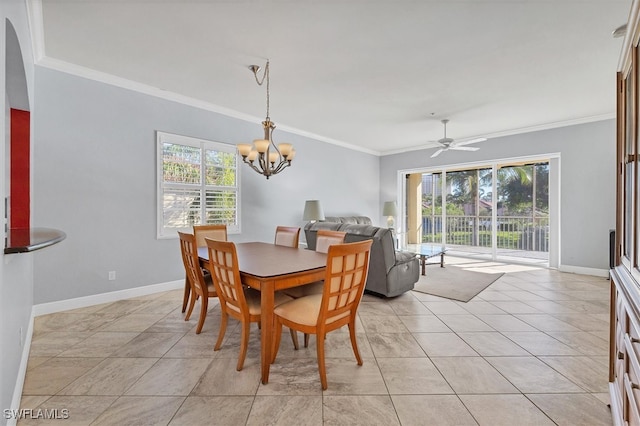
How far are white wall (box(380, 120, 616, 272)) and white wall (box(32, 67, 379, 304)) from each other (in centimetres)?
576

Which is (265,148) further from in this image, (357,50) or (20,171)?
(20,171)

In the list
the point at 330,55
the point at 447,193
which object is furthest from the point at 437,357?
the point at 447,193

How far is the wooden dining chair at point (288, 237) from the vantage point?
11.6ft

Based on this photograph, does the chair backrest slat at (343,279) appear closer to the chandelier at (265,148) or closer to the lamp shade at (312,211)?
the chandelier at (265,148)

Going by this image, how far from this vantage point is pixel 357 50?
284 cm

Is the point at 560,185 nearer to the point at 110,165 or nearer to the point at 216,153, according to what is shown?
the point at 216,153

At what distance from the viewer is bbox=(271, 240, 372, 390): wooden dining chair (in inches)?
74.9

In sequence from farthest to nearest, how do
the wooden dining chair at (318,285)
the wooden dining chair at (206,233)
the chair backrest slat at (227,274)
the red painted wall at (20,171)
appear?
the wooden dining chair at (206,233) → the wooden dining chair at (318,285) → the red painted wall at (20,171) → the chair backrest slat at (227,274)

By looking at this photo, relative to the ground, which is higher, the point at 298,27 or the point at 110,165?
the point at 298,27

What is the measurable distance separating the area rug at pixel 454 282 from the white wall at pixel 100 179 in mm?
3643

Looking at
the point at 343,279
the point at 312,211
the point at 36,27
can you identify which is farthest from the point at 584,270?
the point at 36,27

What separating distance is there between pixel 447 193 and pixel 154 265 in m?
6.41

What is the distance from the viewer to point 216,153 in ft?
14.9

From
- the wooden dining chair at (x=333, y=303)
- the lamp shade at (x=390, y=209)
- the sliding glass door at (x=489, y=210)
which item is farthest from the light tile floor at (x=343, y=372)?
the lamp shade at (x=390, y=209)
